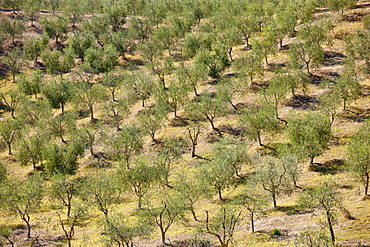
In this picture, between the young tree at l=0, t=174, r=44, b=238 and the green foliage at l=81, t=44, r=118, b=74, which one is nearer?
the young tree at l=0, t=174, r=44, b=238

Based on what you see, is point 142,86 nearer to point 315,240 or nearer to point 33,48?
point 33,48

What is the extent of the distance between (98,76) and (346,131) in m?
105

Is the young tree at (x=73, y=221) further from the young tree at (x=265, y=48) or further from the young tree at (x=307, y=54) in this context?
the young tree at (x=265, y=48)

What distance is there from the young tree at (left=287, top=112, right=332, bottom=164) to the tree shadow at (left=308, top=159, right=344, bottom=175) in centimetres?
153

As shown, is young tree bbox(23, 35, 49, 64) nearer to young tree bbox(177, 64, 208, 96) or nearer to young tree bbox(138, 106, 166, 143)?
young tree bbox(177, 64, 208, 96)

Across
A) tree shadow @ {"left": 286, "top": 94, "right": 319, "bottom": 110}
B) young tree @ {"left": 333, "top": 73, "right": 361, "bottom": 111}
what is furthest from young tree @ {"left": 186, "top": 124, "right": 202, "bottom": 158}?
young tree @ {"left": 333, "top": 73, "right": 361, "bottom": 111}

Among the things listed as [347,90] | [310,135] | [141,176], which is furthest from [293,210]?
[347,90]

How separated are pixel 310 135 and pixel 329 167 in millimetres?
7877

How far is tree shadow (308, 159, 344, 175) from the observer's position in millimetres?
76475

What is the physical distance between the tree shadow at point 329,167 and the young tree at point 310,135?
1.53m

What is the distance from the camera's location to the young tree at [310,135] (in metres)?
77.2

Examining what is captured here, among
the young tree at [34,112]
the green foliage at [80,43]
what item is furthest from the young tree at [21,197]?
the green foliage at [80,43]

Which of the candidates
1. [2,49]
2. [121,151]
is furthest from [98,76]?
[121,151]

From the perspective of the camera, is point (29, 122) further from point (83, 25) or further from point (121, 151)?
point (83, 25)
